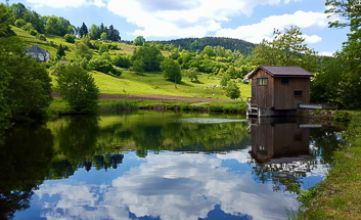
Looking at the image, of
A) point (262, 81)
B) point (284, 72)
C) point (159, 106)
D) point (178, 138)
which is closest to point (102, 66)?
point (159, 106)

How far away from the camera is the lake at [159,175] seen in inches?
540

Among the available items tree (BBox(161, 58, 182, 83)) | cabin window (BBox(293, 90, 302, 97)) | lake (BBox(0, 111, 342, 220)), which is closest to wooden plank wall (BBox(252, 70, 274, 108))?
cabin window (BBox(293, 90, 302, 97))

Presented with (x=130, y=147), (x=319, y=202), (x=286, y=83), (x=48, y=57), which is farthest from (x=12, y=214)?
(x=48, y=57)

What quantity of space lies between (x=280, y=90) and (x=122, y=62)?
105441mm

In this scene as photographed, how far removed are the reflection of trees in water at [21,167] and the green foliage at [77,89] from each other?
2794cm

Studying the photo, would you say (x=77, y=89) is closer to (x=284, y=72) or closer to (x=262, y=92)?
(x=262, y=92)

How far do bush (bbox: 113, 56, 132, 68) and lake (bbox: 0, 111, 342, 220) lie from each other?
116m

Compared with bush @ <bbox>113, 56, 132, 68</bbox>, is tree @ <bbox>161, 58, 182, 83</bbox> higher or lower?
lower

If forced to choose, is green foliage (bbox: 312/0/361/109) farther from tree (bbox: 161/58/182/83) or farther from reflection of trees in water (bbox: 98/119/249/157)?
tree (bbox: 161/58/182/83)

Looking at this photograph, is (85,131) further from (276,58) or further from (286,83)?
(276,58)

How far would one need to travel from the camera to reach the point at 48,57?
136750 mm

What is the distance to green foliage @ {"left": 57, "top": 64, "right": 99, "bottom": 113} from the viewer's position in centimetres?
6081

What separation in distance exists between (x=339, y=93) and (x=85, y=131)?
32.0 m

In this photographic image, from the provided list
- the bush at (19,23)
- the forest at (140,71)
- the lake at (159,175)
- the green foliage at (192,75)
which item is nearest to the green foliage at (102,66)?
the forest at (140,71)
